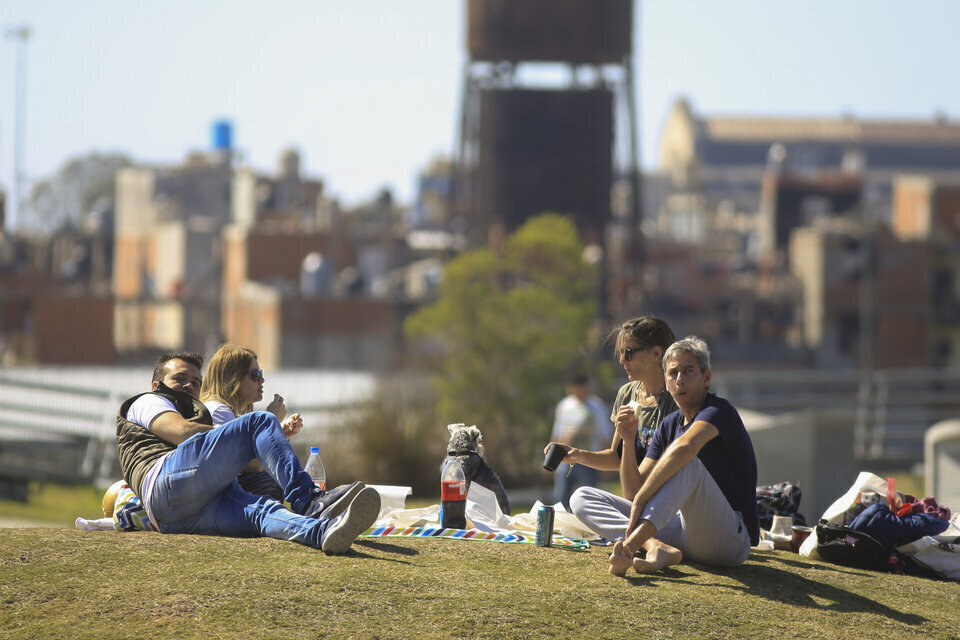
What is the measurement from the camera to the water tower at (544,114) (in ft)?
207

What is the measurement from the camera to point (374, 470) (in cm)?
2152

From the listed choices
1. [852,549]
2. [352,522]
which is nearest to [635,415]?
[852,549]

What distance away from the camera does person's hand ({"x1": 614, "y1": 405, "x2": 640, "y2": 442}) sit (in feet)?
24.4

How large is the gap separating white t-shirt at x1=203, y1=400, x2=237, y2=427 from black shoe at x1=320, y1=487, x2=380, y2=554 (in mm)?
963

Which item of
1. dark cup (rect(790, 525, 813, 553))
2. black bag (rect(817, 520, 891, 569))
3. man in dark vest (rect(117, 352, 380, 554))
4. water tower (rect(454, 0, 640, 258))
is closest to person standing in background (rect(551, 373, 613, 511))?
dark cup (rect(790, 525, 813, 553))

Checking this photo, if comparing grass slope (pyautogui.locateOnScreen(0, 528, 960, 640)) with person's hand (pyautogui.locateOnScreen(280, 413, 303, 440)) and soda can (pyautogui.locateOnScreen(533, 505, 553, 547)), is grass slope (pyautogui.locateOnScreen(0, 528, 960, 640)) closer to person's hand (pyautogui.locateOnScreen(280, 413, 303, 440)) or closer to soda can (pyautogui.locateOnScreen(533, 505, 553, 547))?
soda can (pyautogui.locateOnScreen(533, 505, 553, 547))

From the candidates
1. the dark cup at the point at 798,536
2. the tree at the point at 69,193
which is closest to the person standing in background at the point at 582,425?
the dark cup at the point at 798,536

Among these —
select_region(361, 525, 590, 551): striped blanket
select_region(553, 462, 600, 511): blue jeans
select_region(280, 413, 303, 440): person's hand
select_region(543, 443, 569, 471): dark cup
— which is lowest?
select_region(553, 462, 600, 511): blue jeans

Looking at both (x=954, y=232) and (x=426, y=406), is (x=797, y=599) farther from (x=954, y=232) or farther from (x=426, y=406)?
(x=954, y=232)

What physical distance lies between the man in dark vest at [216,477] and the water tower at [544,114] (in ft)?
181

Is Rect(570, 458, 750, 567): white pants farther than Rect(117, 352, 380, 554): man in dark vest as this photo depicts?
No

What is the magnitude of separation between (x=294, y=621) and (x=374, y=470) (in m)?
→ 15.0

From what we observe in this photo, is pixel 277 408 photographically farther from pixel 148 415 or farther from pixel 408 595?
pixel 408 595

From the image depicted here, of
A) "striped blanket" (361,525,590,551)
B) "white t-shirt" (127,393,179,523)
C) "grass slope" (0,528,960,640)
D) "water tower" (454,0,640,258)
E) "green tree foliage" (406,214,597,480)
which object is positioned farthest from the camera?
"water tower" (454,0,640,258)
